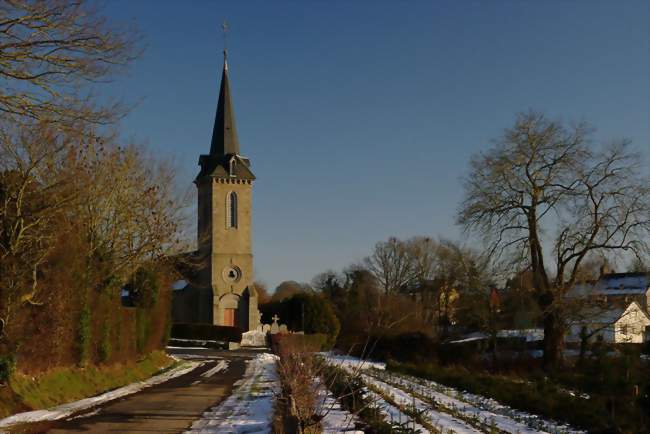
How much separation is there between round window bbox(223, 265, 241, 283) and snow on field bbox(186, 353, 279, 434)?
40457 mm

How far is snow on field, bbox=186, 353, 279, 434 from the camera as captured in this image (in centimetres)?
1231

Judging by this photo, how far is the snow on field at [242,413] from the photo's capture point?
1231cm

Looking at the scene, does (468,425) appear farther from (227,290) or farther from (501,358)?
(227,290)

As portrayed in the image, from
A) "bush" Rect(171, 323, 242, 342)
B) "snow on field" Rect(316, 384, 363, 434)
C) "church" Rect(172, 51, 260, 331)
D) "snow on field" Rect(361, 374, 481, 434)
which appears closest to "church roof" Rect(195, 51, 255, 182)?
"church" Rect(172, 51, 260, 331)

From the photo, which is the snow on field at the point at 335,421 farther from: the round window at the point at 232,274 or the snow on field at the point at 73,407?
the round window at the point at 232,274

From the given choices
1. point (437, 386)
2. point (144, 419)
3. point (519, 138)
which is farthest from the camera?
point (519, 138)

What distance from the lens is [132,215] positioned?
27203 millimetres

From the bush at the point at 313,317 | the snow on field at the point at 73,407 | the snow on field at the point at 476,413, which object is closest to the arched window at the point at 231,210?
the bush at the point at 313,317

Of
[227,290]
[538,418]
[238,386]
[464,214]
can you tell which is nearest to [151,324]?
[238,386]

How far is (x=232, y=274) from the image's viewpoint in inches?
2483

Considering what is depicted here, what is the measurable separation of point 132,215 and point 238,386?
9.03 metres

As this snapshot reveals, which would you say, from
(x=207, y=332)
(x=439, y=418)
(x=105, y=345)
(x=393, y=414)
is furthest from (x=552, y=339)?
(x=207, y=332)

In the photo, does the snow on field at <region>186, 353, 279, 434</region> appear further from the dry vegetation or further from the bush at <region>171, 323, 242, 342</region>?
the bush at <region>171, 323, 242, 342</region>

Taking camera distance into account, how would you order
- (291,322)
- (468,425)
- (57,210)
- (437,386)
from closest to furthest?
(468,425) < (57,210) < (437,386) < (291,322)
